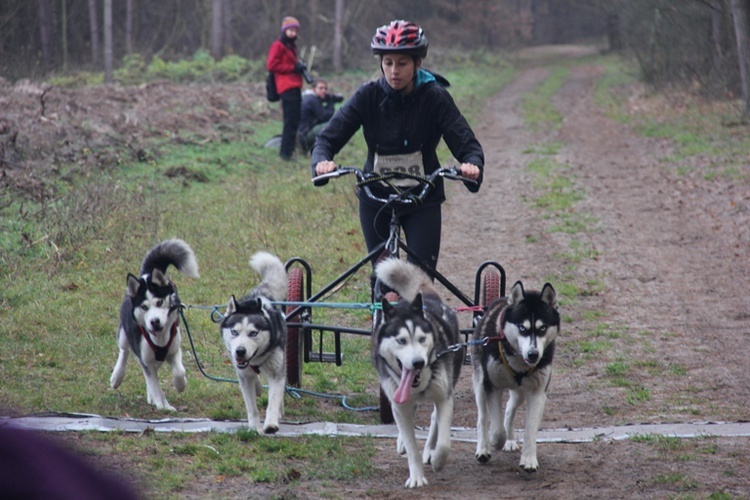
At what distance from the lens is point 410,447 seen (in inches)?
183

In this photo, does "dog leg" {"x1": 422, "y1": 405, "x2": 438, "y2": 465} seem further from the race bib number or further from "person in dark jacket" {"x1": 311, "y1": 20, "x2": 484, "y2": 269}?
the race bib number

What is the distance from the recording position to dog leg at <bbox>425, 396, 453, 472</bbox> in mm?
4660

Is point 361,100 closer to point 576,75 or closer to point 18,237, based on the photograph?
point 18,237

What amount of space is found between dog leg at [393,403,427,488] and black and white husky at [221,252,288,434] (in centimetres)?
100

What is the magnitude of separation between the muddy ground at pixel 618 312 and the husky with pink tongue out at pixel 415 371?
20 centimetres

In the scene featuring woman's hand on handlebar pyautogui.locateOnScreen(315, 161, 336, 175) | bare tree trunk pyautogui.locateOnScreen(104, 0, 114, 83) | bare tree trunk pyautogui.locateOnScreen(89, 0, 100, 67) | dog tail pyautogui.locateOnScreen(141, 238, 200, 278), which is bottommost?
dog tail pyautogui.locateOnScreen(141, 238, 200, 278)

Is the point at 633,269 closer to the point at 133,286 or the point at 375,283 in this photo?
the point at 375,283

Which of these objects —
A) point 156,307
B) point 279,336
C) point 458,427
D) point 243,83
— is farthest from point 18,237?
point 243,83

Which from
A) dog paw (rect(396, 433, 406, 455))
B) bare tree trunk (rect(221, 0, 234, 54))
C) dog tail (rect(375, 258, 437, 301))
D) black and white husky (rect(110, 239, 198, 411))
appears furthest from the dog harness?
bare tree trunk (rect(221, 0, 234, 54))

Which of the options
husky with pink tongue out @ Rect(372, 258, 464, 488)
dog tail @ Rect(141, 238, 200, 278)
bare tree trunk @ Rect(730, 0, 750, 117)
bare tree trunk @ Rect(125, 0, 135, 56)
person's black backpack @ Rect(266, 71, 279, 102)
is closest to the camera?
husky with pink tongue out @ Rect(372, 258, 464, 488)

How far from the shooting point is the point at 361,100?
559cm

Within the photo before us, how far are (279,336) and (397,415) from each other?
1.18 m

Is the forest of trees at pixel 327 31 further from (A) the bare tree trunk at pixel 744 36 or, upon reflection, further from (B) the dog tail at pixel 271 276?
(B) the dog tail at pixel 271 276

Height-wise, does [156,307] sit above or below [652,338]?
above
